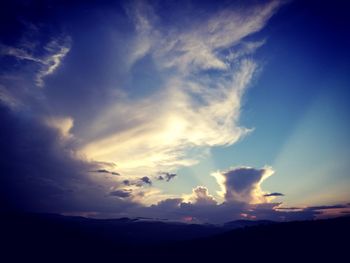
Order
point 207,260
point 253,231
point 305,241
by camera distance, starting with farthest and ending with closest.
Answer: point 253,231 → point 207,260 → point 305,241

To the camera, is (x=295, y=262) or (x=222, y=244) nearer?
(x=295, y=262)

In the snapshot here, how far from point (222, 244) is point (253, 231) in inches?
855

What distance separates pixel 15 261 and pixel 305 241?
657ft

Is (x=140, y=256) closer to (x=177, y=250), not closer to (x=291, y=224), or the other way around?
(x=177, y=250)

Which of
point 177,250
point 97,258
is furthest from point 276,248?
point 97,258

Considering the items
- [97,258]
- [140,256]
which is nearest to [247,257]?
Answer: [140,256]

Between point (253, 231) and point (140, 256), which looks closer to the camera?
point (253, 231)

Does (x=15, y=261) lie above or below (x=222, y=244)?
below

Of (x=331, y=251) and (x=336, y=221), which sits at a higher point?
(x=336, y=221)

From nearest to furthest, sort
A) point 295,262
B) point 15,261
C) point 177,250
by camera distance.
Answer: point 295,262
point 177,250
point 15,261

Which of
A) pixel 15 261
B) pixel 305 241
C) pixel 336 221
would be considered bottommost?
pixel 15 261

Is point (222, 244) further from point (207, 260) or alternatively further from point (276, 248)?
point (276, 248)


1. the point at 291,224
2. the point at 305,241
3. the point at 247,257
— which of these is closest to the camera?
the point at 305,241

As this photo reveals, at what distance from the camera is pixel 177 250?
172m
